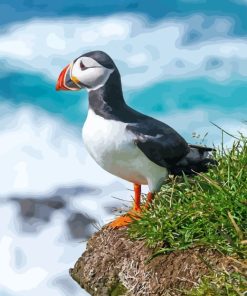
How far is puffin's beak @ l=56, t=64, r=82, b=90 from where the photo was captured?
16.0ft

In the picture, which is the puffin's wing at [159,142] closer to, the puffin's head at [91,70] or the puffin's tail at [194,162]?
the puffin's tail at [194,162]

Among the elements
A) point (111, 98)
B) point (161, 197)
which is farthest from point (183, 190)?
point (111, 98)

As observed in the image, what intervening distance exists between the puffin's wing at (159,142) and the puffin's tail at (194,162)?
48 mm

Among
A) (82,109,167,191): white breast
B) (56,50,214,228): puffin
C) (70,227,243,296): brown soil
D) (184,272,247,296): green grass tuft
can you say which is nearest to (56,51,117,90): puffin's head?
(56,50,214,228): puffin

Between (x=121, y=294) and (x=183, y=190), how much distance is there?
28.9 inches

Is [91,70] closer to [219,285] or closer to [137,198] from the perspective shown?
[137,198]

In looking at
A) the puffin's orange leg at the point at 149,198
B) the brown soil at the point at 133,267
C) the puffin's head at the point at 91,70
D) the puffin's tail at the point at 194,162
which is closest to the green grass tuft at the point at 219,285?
the brown soil at the point at 133,267

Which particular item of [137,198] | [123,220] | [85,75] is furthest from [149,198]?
[85,75]

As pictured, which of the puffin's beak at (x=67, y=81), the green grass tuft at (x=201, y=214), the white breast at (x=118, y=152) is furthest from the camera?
the puffin's beak at (x=67, y=81)

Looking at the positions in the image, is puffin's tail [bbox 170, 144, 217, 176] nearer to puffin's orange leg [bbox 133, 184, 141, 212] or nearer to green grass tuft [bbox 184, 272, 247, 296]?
puffin's orange leg [bbox 133, 184, 141, 212]

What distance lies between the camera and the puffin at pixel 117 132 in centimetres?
471

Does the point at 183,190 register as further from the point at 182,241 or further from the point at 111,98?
the point at 111,98

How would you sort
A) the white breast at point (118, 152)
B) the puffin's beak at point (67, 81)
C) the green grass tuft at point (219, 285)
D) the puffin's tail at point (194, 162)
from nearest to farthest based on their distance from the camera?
1. the green grass tuft at point (219, 285)
2. the white breast at point (118, 152)
3. the puffin's beak at point (67, 81)
4. the puffin's tail at point (194, 162)

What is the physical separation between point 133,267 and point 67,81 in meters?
1.17
